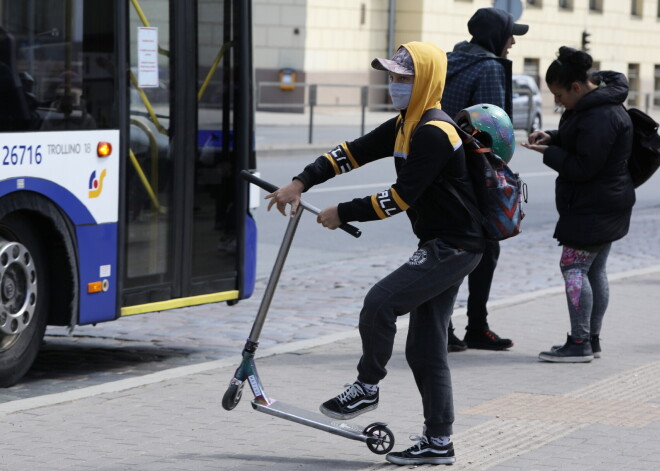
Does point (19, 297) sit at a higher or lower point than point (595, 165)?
lower

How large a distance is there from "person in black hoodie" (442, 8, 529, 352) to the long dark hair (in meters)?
0.29

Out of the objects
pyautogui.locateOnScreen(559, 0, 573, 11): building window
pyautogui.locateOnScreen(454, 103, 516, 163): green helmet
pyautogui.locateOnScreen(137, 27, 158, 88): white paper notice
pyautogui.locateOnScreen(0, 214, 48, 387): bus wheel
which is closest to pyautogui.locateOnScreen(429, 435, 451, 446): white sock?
pyautogui.locateOnScreen(454, 103, 516, 163): green helmet

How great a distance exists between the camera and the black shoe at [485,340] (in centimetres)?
Result: 829

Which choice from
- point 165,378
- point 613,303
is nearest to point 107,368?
point 165,378

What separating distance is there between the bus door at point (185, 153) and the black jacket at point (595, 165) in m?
1.88

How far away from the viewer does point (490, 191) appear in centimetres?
543

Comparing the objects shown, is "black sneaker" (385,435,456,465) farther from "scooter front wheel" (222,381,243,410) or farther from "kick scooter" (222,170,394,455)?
"scooter front wheel" (222,381,243,410)

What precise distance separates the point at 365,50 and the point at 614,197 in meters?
35.2

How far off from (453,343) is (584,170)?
1.33m

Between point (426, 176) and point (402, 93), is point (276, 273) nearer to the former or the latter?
point (426, 176)

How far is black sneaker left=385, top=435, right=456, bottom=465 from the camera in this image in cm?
546

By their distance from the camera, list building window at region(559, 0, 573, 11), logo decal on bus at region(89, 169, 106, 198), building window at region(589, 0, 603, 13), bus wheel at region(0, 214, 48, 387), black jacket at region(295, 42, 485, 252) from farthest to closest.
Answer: building window at region(589, 0, 603, 13) < building window at region(559, 0, 573, 11) < logo decal on bus at region(89, 169, 106, 198) < bus wheel at region(0, 214, 48, 387) < black jacket at region(295, 42, 485, 252)

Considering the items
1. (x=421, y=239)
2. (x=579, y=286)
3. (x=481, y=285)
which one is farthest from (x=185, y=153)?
(x=421, y=239)

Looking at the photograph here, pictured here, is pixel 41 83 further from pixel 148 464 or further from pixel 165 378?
pixel 148 464
